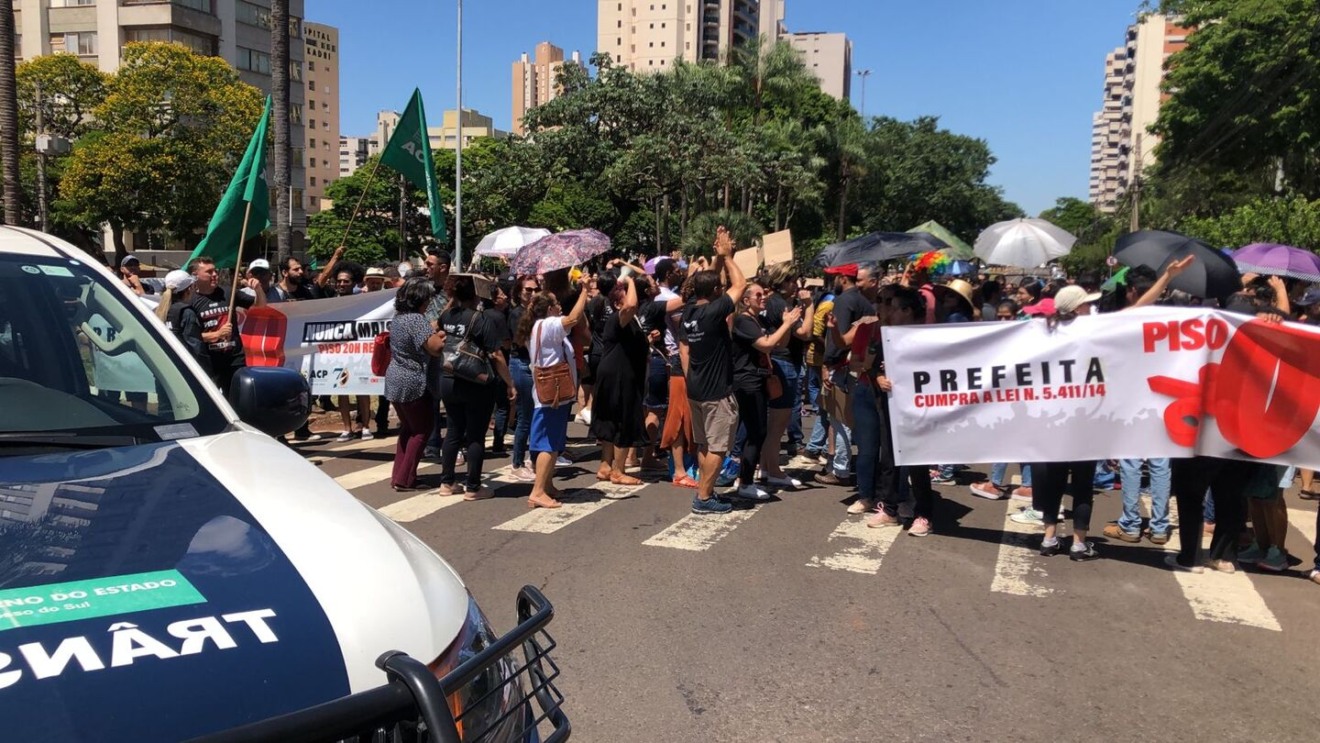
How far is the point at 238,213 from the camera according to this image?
9.34 metres

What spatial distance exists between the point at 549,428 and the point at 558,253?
1.48 meters

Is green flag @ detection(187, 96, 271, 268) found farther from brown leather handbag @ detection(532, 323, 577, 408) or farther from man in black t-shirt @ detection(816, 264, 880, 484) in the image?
man in black t-shirt @ detection(816, 264, 880, 484)

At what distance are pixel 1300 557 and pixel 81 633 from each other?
26.3 feet

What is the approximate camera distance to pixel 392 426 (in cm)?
1261

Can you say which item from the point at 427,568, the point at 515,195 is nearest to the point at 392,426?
the point at 427,568

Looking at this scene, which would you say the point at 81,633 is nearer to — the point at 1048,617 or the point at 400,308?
the point at 1048,617

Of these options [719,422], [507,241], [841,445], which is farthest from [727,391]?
[507,241]

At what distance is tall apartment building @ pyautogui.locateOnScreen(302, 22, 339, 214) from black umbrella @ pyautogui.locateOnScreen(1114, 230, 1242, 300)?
132286mm

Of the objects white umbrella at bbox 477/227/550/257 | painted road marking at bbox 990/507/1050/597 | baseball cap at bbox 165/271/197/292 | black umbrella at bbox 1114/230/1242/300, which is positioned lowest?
painted road marking at bbox 990/507/1050/597

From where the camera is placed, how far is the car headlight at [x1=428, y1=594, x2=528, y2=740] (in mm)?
1944

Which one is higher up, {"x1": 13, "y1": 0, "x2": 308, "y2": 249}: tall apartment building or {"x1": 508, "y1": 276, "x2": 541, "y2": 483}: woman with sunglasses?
{"x1": 13, "y1": 0, "x2": 308, "y2": 249}: tall apartment building

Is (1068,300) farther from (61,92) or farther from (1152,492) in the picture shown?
(61,92)

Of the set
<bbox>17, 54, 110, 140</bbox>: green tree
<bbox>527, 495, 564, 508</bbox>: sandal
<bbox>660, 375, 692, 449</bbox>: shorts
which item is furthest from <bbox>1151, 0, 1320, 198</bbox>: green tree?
<bbox>17, 54, 110, 140</bbox>: green tree

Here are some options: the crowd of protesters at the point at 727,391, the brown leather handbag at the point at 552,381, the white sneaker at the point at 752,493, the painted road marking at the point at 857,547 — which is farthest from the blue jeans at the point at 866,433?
the brown leather handbag at the point at 552,381
